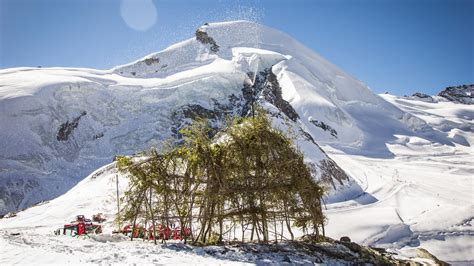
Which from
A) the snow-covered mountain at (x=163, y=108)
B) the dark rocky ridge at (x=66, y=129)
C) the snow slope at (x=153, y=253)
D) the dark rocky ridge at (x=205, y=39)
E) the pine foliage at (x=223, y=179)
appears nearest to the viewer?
the snow slope at (x=153, y=253)

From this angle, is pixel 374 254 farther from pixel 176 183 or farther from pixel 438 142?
pixel 438 142

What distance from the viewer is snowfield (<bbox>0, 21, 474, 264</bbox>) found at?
27781 mm

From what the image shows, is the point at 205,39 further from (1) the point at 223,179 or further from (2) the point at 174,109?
(1) the point at 223,179

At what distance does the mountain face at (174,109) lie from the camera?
5375cm

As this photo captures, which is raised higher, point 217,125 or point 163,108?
point 163,108

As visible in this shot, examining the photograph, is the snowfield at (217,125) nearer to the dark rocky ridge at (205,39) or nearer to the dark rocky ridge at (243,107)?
the dark rocky ridge at (243,107)

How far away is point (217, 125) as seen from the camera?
241ft

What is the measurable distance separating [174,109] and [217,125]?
8624 mm

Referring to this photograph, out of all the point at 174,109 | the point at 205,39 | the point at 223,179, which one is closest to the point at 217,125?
the point at 174,109

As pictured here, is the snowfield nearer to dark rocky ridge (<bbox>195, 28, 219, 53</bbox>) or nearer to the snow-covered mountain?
the snow-covered mountain

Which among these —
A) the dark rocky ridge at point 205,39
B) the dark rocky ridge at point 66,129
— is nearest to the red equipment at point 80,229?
the dark rocky ridge at point 66,129

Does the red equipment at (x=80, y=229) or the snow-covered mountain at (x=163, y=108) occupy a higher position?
the snow-covered mountain at (x=163, y=108)

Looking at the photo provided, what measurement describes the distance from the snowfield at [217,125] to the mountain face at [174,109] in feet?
0.91

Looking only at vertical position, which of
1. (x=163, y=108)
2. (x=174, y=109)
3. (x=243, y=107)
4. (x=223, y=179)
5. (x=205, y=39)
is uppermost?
(x=205, y=39)
